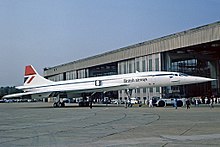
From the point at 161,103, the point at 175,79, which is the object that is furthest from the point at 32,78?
the point at 175,79

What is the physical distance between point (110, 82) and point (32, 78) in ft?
54.0

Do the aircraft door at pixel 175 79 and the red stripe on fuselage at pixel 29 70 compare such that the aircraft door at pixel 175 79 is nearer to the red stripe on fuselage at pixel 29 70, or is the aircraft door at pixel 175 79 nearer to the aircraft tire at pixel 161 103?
the aircraft tire at pixel 161 103

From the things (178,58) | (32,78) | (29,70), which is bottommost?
(32,78)

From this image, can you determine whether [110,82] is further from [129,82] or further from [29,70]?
[29,70]

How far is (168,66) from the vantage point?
60688 millimetres

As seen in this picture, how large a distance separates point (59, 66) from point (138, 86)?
229 feet

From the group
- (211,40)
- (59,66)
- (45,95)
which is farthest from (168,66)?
(59,66)

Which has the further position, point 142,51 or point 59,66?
point 59,66

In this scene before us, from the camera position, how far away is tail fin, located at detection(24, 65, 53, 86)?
54125 millimetres

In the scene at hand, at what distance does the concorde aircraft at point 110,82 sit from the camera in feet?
130

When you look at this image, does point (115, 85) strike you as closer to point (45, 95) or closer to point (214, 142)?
point (45, 95)

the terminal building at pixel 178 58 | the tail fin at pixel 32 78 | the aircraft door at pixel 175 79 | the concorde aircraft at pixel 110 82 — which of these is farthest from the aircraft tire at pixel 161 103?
the tail fin at pixel 32 78

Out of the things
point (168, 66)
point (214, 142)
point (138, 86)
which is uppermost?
point (168, 66)

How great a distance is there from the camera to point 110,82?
146ft
